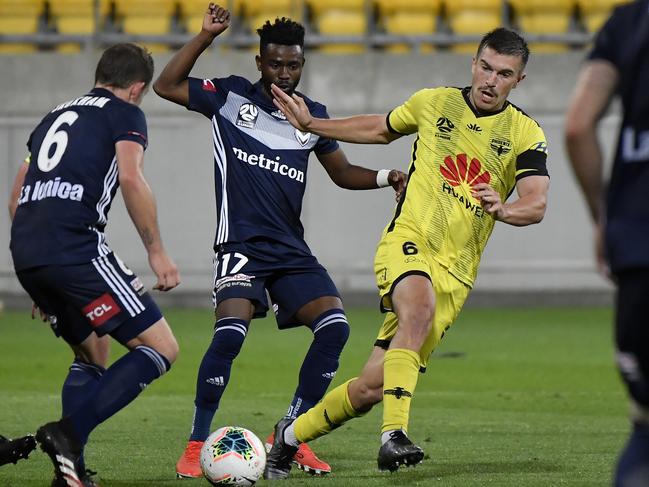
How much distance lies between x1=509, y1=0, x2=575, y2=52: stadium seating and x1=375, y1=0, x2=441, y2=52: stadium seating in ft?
4.00

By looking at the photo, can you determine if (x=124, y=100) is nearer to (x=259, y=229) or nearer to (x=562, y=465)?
(x=259, y=229)

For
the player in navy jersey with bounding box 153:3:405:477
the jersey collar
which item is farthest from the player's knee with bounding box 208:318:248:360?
the jersey collar

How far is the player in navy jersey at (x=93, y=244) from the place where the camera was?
17.5 ft

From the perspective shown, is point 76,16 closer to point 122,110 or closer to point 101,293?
point 122,110

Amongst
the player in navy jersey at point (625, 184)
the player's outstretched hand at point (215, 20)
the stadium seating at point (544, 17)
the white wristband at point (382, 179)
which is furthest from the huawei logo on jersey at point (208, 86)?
the stadium seating at point (544, 17)

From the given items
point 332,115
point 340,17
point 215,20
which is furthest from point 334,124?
point 340,17

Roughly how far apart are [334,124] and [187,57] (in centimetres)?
101

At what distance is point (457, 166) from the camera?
623 cm

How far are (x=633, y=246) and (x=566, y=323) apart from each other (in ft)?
40.1

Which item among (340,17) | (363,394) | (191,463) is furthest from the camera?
(340,17)

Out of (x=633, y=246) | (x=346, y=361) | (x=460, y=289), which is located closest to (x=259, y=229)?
(x=460, y=289)

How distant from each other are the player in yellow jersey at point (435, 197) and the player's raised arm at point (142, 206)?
90 cm

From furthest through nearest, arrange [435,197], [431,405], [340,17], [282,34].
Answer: [340,17], [431,405], [282,34], [435,197]

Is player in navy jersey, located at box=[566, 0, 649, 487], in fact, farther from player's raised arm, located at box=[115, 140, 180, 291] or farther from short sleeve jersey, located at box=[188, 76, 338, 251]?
short sleeve jersey, located at box=[188, 76, 338, 251]
